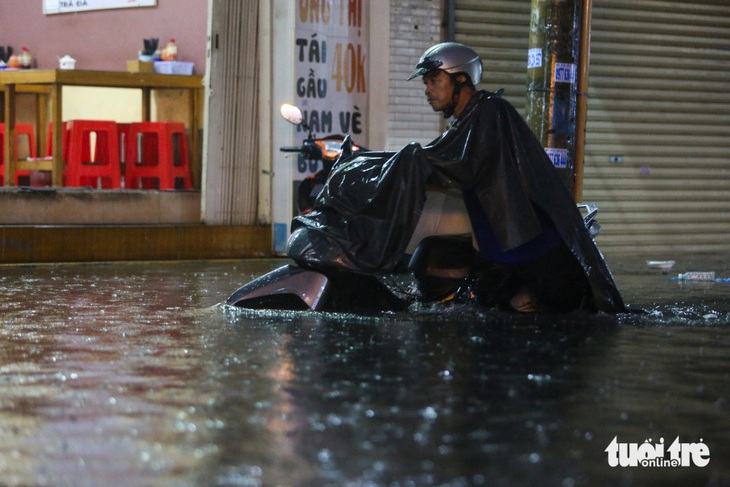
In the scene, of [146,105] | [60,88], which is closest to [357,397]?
[60,88]

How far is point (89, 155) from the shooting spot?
1325 centimetres

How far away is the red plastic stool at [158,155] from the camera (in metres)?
13.2

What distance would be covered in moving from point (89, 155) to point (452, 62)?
7247 millimetres

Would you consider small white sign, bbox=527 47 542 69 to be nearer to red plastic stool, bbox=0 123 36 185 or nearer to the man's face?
the man's face

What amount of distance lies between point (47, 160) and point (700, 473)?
37.5 ft

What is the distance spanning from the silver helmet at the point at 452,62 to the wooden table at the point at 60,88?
6.63 metres

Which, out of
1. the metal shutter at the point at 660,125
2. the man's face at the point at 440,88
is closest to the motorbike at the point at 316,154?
the man's face at the point at 440,88

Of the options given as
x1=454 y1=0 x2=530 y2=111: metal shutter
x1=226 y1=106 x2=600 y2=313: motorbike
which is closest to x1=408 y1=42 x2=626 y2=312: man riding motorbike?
x1=226 y1=106 x2=600 y2=313: motorbike

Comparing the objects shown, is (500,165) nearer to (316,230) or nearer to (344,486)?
(316,230)

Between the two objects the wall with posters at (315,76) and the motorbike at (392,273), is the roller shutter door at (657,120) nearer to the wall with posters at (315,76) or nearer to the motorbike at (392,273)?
the wall with posters at (315,76)

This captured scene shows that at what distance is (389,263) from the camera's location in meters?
6.81

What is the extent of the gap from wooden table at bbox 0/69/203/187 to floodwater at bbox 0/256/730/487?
18.6 ft

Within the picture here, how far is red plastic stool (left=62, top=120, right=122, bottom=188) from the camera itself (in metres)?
12.9

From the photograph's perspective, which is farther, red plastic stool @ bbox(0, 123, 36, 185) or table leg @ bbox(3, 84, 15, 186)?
red plastic stool @ bbox(0, 123, 36, 185)
